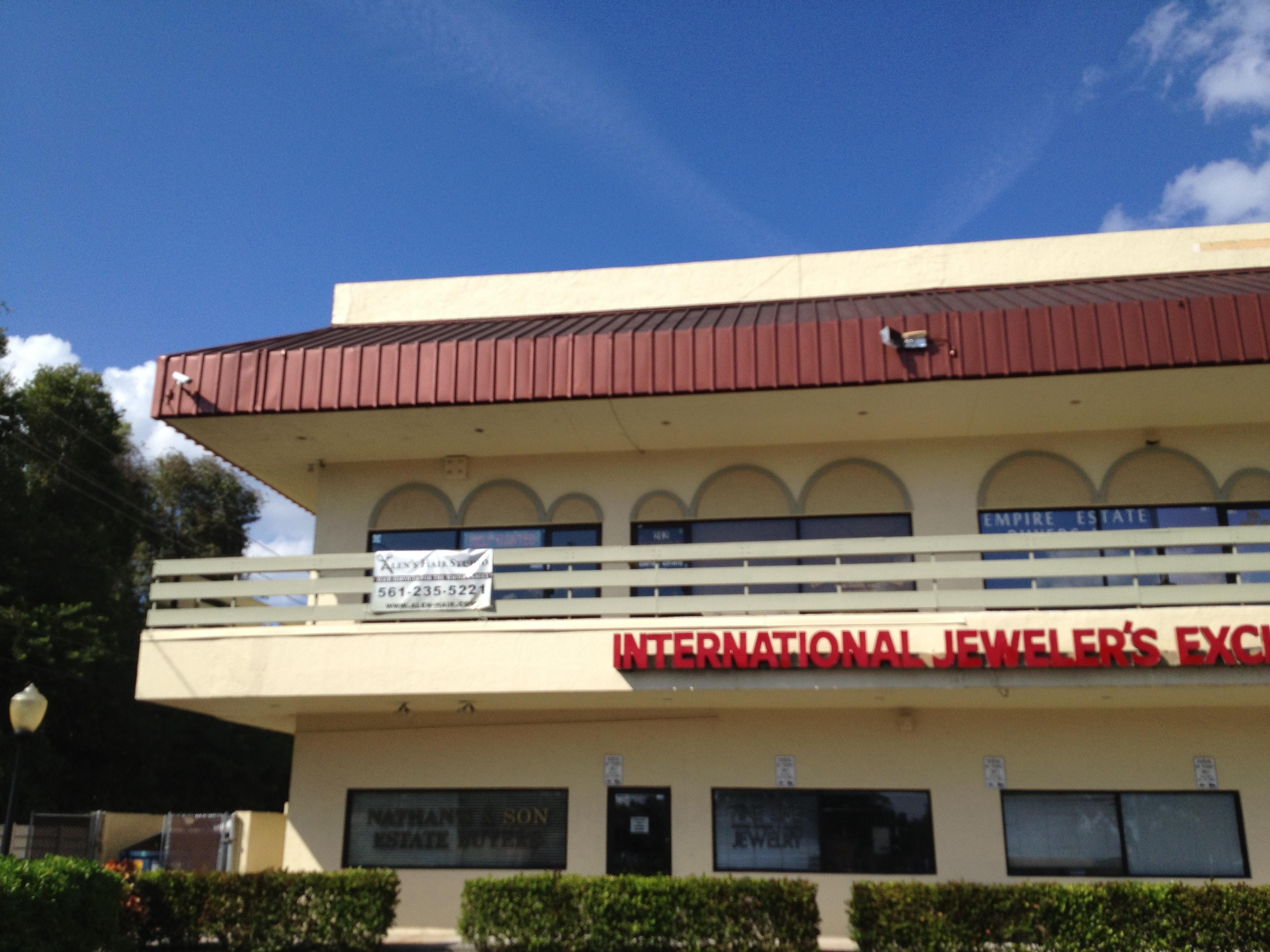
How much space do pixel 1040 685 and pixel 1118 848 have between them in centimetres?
299

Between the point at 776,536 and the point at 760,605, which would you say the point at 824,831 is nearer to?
the point at 760,605

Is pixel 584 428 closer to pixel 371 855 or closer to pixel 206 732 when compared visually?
pixel 371 855

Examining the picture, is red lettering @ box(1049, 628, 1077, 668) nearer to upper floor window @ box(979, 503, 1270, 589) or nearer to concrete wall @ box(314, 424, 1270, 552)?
upper floor window @ box(979, 503, 1270, 589)

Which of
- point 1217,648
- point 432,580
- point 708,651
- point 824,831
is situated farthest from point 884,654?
point 432,580

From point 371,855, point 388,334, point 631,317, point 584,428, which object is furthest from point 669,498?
point 371,855

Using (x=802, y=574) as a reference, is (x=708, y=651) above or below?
below

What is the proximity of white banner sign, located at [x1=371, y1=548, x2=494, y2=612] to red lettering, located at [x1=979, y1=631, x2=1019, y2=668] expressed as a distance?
6234 mm

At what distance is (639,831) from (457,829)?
8.53 ft

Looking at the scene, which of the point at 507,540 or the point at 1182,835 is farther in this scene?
the point at 507,540

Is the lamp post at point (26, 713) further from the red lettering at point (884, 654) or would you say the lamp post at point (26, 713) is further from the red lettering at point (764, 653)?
the red lettering at point (884, 654)

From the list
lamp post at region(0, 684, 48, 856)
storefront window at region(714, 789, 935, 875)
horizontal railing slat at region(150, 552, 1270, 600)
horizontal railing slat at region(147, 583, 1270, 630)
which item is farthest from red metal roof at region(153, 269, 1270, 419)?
storefront window at region(714, 789, 935, 875)

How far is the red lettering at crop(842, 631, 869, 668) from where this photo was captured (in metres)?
13.0

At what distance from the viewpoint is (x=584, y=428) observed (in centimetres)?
1567

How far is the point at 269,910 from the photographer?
42.3 feet
